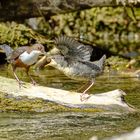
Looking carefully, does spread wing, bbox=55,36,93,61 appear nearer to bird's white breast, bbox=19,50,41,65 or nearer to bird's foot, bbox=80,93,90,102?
bird's foot, bbox=80,93,90,102

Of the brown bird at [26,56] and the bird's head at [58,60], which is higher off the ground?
the bird's head at [58,60]

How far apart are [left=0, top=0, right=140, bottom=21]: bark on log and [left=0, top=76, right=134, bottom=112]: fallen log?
5417 millimetres

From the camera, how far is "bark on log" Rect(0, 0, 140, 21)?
1345cm

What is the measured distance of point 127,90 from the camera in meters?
10.4

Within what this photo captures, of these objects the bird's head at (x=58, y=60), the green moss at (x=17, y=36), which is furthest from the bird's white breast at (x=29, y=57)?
the green moss at (x=17, y=36)

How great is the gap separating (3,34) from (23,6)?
3.55ft

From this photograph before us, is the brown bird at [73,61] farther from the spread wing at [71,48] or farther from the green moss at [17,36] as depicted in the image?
the green moss at [17,36]

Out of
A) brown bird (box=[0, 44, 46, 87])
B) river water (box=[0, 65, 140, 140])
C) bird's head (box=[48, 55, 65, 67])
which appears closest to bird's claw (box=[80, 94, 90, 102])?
river water (box=[0, 65, 140, 140])

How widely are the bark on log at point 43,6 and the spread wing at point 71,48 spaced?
509 centimetres

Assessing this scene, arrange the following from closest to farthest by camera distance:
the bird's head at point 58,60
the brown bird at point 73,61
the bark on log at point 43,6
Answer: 1. the brown bird at point 73,61
2. the bird's head at point 58,60
3. the bark on log at point 43,6

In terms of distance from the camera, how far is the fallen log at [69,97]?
26.5 ft

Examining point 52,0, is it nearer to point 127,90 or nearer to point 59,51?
point 127,90

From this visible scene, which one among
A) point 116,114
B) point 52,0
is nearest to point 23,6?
point 52,0

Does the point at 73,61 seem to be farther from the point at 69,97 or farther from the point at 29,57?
the point at 29,57
